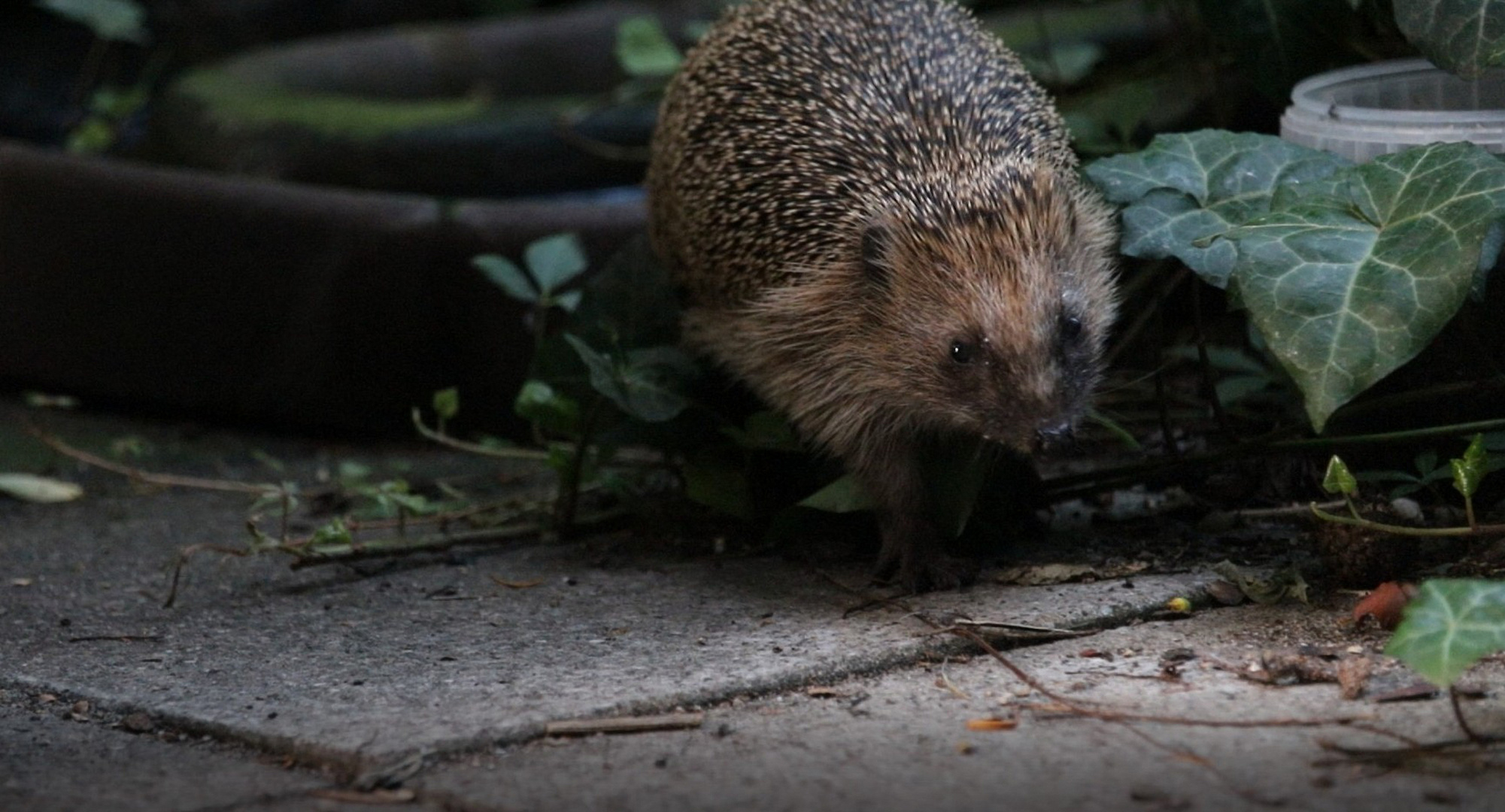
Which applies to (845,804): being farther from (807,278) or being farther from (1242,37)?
(1242,37)

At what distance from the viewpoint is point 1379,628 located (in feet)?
12.3

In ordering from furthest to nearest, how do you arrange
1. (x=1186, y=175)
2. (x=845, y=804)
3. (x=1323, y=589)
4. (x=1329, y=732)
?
(x=1186, y=175), (x=1323, y=589), (x=1329, y=732), (x=845, y=804)

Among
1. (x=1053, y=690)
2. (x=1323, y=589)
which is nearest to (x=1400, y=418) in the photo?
(x=1323, y=589)

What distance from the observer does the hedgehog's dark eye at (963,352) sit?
14.4 feet

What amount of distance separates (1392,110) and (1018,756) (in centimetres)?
249

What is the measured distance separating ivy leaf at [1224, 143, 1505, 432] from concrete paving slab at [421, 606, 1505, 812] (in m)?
0.66

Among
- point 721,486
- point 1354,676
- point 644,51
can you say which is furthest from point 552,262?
point 1354,676

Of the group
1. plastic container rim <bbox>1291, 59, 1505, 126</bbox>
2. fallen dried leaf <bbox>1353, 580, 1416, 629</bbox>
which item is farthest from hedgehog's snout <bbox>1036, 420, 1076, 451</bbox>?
plastic container rim <bbox>1291, 59, 1505, 126</bbox>

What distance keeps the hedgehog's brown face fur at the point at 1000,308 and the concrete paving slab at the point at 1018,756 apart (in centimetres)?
85

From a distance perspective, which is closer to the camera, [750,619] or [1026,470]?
[750,619]

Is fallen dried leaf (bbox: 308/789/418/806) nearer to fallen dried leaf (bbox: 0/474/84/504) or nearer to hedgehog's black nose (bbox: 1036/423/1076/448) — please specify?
hedgehog's black nose (bbox: 1036/423/1076/448)

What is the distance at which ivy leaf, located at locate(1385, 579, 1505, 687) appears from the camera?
9.73 feet

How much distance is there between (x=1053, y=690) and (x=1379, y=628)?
2.62ft

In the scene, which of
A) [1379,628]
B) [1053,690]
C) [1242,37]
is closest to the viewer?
[1053,690]
